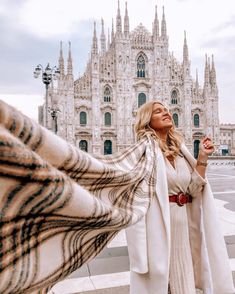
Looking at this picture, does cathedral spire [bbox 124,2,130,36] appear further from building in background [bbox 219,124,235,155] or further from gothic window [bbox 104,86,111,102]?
building in background [bbox 219,124,235,155]

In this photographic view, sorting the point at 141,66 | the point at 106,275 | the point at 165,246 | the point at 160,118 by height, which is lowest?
the point at 106,275

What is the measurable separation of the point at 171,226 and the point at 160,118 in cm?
84

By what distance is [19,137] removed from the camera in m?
0.56

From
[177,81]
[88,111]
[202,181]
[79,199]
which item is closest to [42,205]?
[79,199]

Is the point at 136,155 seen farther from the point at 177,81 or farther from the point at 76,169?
the point at 177,81

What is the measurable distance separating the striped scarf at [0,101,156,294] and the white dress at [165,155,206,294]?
1.25 m

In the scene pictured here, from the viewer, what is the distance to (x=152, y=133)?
2123mm

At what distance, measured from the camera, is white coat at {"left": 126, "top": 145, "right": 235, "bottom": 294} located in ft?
5.99

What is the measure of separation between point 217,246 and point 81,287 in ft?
4.92

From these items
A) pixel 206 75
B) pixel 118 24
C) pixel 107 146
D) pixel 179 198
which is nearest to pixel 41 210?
pixel 179 198

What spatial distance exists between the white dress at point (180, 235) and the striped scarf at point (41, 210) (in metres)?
1.25

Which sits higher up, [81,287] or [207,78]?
[207,78]

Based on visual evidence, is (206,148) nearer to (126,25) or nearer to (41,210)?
(41,210)

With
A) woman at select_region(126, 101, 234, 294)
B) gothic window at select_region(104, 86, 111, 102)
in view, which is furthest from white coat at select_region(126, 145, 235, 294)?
gothic window at select_region(104, 86, 111, 102)
